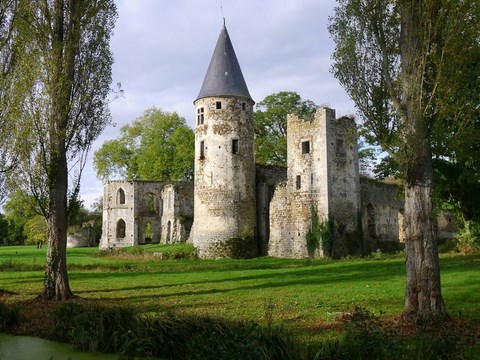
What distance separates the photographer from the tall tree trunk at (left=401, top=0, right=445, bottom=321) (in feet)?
31.0

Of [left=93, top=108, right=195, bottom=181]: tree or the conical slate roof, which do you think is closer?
the conical slate roof

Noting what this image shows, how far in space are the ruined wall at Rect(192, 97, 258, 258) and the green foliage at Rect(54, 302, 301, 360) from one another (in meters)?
19.5

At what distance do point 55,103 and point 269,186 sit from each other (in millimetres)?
17997

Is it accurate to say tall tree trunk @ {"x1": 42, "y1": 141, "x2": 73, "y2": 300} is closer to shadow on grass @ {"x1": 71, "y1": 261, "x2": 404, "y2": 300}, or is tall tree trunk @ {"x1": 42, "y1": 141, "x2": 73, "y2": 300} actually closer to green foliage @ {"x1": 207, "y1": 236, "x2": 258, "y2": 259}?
shadow on grass @ {"x1": 71, "y1": 261, "x2": 404, "y2": 300}

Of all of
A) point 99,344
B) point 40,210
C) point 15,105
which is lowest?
point 99,344

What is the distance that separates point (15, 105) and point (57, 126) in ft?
4.75

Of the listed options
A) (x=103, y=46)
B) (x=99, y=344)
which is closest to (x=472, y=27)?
(x=99, y=344)

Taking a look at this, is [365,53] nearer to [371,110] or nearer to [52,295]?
[371,110]

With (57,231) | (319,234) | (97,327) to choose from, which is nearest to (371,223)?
(319,234)

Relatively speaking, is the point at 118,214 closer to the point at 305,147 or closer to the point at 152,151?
the point at 152,151

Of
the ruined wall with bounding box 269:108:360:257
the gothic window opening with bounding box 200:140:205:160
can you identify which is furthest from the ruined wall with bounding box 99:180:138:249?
the ruined wall with bounding box 269:108:360:257

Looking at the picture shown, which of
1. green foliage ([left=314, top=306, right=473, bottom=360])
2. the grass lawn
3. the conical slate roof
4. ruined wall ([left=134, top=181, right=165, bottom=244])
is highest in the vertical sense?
the conical slate roof

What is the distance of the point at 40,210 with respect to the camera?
14.6 meters

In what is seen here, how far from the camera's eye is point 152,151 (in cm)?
5125
